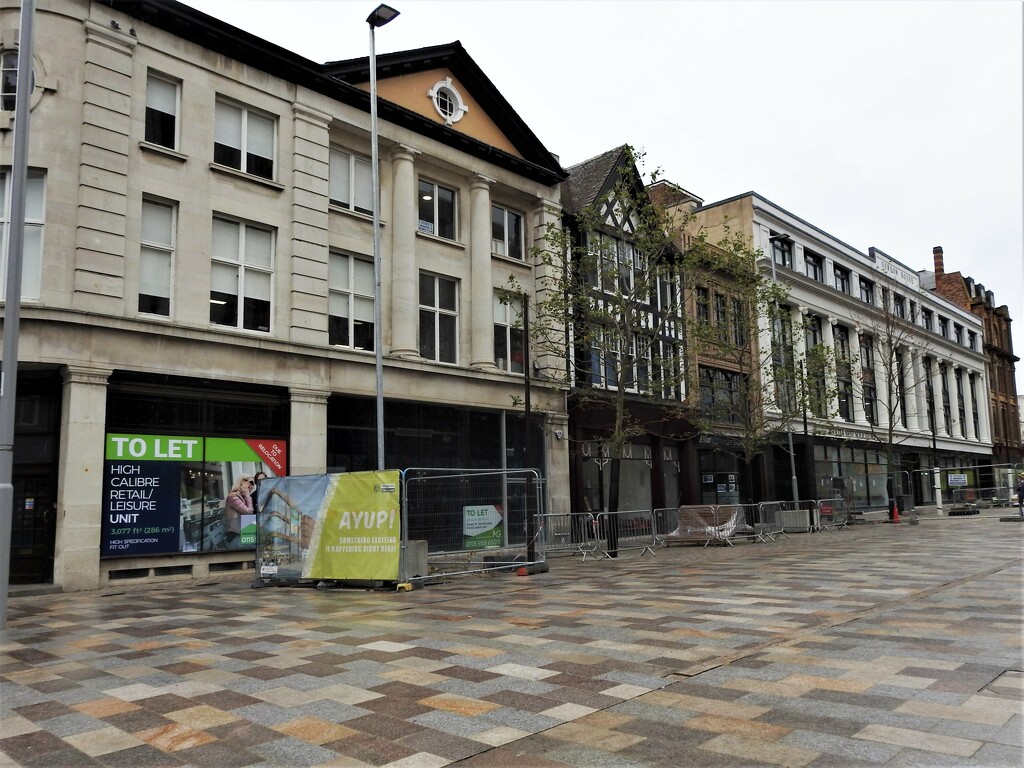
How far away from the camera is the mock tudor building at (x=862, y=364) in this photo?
42.3 metres

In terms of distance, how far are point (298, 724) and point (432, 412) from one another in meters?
17.7

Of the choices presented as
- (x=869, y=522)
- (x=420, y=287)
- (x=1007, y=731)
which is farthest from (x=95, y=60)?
(x=869, y=522)

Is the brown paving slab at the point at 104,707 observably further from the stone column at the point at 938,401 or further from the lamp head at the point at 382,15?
the stone column at the point at 938,401

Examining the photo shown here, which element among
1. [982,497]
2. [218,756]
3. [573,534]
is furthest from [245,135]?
[982,497]

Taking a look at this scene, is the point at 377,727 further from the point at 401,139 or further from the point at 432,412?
the point at 401,139

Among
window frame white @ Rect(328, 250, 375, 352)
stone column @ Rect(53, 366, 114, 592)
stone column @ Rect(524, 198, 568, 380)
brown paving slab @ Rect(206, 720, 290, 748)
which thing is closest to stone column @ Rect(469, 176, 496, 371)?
stone column @ Rect(524, 198, 568, 380)

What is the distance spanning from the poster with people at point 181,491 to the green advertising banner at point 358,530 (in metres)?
3.94

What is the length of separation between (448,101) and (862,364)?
38204 millimetres

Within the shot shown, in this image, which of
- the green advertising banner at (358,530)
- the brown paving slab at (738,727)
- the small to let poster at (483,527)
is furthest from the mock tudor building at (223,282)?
the brown paving slab at (738,727)

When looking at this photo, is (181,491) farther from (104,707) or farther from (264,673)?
(104,707)

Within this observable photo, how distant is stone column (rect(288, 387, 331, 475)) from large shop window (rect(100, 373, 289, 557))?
0.32m

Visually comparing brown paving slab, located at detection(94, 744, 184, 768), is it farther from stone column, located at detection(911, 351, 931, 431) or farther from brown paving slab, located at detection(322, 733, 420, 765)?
stone column, located at detection(911, 351, 931, 431)

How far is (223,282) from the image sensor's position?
1911cm

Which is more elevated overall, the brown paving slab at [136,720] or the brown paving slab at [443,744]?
the brown paving slab at [443,744]
